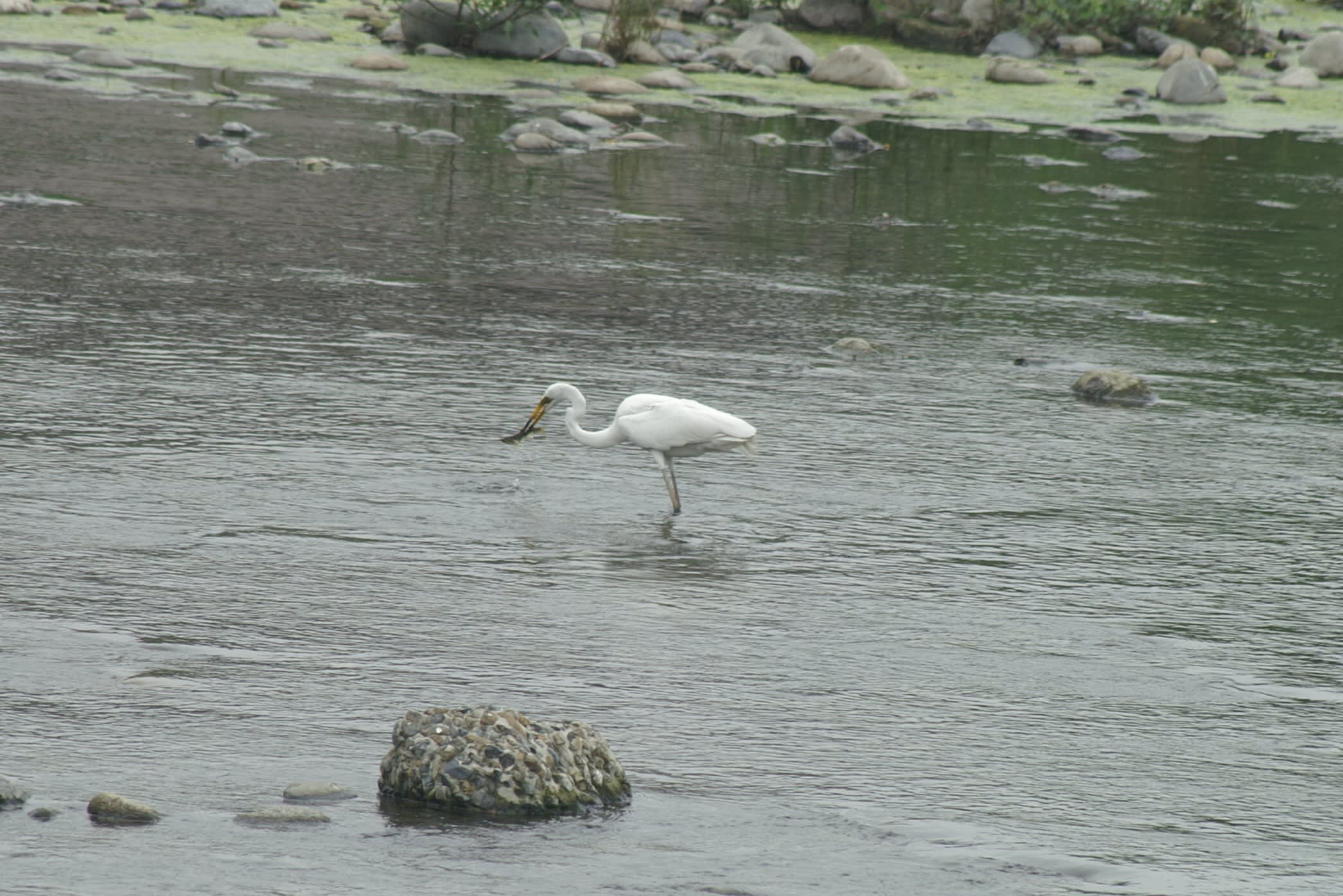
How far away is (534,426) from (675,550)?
1.51 metres

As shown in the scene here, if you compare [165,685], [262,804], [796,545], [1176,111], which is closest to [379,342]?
[796,545]

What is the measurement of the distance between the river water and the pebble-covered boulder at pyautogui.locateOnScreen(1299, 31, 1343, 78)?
64.3 feet

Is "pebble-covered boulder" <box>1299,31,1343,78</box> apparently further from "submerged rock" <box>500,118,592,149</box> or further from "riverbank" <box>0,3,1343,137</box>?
"submerged rock" <box>500,118,592,149</box>

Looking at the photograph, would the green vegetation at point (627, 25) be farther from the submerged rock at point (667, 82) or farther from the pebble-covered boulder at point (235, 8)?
the pebble-covered boulder at point (235, 8)

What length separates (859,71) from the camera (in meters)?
30.8

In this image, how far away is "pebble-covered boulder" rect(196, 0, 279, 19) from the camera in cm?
3278

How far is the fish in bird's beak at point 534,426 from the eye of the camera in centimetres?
911

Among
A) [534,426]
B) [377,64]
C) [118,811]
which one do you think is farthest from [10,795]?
[377,64]

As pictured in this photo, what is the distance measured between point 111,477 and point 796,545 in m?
3.07

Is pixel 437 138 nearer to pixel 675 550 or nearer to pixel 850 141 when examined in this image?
pixel 850 141

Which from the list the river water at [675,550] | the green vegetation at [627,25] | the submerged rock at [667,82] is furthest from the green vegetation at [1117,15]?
the river water at [675,550]

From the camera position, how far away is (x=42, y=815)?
5031mm

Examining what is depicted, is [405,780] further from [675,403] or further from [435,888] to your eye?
[675,403]

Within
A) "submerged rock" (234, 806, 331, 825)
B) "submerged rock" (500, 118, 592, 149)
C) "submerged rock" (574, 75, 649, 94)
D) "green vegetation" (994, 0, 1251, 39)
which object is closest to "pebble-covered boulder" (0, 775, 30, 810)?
"submerged rock" (234, 806, 331, 825)
